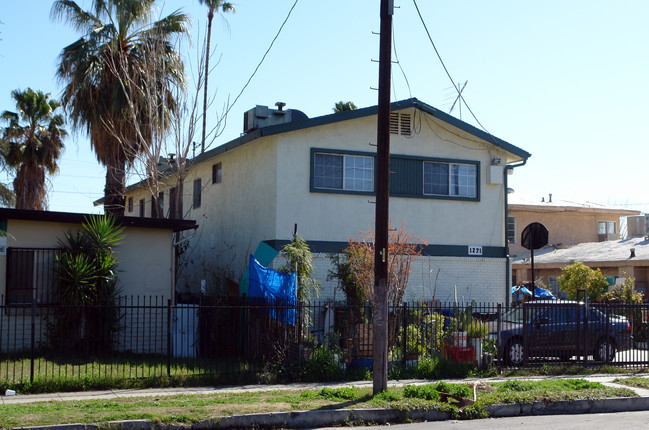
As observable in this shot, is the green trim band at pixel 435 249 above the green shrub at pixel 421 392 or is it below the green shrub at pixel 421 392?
above

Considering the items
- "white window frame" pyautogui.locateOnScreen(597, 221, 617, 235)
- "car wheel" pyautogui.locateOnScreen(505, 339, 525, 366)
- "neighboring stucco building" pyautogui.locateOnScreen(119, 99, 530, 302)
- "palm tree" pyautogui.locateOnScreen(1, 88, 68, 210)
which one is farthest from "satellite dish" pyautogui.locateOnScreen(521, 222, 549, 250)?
"palm tree" pyautogui.locateOnScreen(1, 88, 68, 210)

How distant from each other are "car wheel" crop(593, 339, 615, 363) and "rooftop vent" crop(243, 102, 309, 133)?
10818 millimetres

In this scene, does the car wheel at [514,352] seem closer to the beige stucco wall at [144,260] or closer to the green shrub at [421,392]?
the green shrub at [421,392]

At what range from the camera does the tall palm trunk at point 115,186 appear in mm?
23344

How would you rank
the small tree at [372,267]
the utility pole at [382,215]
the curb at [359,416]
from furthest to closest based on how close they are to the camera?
the small tree at [372,267] < the utility pole at [382,215] < the curb at [359,416]

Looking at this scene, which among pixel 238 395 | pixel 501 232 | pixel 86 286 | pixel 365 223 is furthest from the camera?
pixel 501 232

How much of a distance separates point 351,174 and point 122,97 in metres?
7.84

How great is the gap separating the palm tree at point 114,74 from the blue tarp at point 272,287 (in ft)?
26.8

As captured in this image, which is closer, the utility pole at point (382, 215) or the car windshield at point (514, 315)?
the utility pole at point (382, 215)

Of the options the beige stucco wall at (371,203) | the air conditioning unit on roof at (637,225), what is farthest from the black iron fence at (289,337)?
the air conditioning unit on roof at (637,225)

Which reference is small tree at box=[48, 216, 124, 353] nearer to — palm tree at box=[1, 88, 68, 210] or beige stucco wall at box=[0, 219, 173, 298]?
beige stucco wall at box=[0, 219, 173, 298]

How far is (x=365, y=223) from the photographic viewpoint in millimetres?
20203

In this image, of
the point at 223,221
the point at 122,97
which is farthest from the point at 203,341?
the point at 122,97

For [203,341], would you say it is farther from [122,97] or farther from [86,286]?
[122,97]
